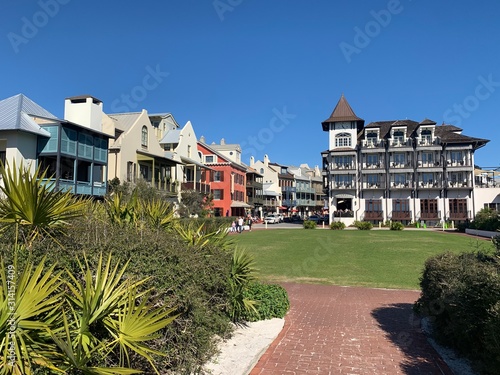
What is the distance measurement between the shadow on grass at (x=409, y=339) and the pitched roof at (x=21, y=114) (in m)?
24.2

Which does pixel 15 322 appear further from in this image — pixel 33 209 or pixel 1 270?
pixel 33 209

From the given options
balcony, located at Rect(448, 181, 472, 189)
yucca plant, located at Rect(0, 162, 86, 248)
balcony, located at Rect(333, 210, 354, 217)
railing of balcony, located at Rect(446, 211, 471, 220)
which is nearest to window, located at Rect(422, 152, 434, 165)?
balcony, located at Rect(448, 181, 472, 189)

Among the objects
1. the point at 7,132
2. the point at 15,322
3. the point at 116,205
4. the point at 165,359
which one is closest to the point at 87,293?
the point at 15,322

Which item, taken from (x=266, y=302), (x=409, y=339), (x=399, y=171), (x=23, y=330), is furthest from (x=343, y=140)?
(x=23, y=330)

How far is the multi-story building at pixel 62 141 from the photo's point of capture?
24531mm

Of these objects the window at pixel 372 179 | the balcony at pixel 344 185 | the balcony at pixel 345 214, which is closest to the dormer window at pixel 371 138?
the window at pixel 372 179

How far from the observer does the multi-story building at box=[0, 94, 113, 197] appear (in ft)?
80.5

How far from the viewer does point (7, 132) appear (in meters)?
24.4

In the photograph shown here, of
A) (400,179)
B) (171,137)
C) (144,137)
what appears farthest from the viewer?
(400,179)

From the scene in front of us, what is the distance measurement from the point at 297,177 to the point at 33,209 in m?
89.0

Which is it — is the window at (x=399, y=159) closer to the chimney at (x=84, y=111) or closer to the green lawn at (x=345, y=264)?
the green lawn at (x=345, y=264)

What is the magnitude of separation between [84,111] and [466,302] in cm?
3147

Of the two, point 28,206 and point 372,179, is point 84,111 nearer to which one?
point 28,206

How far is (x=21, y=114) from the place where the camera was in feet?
83.2
